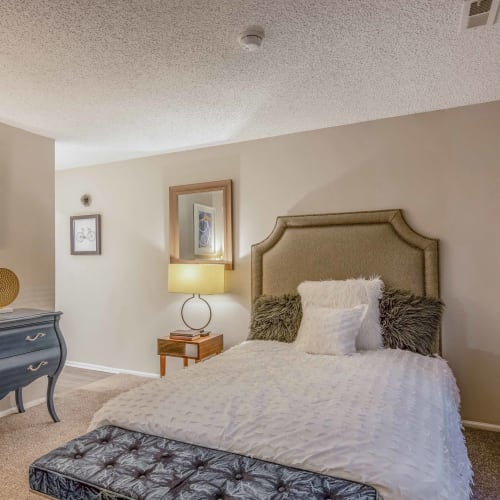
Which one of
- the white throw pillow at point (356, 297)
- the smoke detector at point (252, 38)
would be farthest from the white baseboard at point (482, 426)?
the smoke detector at point (252, 38)

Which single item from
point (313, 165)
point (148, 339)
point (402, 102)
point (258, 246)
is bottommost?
point (148, 339)

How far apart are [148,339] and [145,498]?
299cm

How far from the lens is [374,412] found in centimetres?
155

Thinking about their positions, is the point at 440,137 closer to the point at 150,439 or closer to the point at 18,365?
the point at 150,439

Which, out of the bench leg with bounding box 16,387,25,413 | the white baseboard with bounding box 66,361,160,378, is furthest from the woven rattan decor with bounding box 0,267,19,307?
the white baseboard with bounding box 66,361,160,378

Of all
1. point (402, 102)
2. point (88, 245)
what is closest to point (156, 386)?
point (402, 102)

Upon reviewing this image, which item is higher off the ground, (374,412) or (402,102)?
(402,102)

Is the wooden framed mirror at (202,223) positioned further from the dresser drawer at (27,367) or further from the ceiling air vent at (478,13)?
the ceiling air vent at (478,13)

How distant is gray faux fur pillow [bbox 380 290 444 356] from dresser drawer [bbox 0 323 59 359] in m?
2.45

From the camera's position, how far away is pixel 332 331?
99.6 inches

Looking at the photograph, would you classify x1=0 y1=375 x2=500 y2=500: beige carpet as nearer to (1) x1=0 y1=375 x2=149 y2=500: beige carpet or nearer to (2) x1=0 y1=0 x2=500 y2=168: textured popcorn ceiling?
(1) x1=0 y1=375 x2=149 y2=500: beige carpet

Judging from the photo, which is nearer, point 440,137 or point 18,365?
point 18,365

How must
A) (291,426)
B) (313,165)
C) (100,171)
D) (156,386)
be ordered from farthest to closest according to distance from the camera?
(100,171)
(313,165)
(156,386)
(291,426)

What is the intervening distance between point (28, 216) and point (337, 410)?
3029mm
